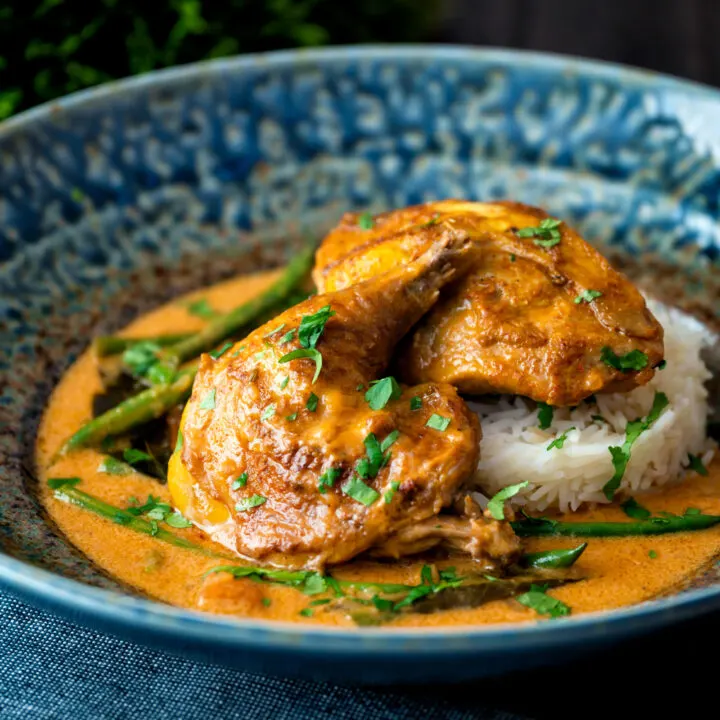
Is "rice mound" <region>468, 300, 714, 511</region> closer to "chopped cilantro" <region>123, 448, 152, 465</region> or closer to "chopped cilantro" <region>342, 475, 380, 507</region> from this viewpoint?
"chopped cilantro" <region>342, 475, 380, 507</region>

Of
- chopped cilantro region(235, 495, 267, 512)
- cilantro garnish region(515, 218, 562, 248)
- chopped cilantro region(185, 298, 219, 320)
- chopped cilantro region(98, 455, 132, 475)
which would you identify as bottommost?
chopped cilantro region(185, 298, 219, 320)

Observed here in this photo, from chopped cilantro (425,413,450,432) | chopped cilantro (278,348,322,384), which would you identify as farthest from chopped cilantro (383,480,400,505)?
chopped cilantro (278,348,322,384)

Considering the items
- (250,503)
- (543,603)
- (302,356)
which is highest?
(302,356)

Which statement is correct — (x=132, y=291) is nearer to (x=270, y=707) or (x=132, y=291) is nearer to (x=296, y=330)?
(x=296, y=330)

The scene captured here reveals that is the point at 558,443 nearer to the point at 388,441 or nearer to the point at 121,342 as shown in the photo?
the point at 388,441

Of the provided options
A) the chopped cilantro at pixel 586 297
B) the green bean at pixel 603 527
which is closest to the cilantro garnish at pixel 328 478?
the green bean at pixel 603 527

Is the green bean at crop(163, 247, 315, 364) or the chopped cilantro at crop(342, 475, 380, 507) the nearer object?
the chopped cilantro at crop(342, 475, 380, 507)

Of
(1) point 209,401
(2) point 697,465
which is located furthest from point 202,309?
(2) point 697,465
